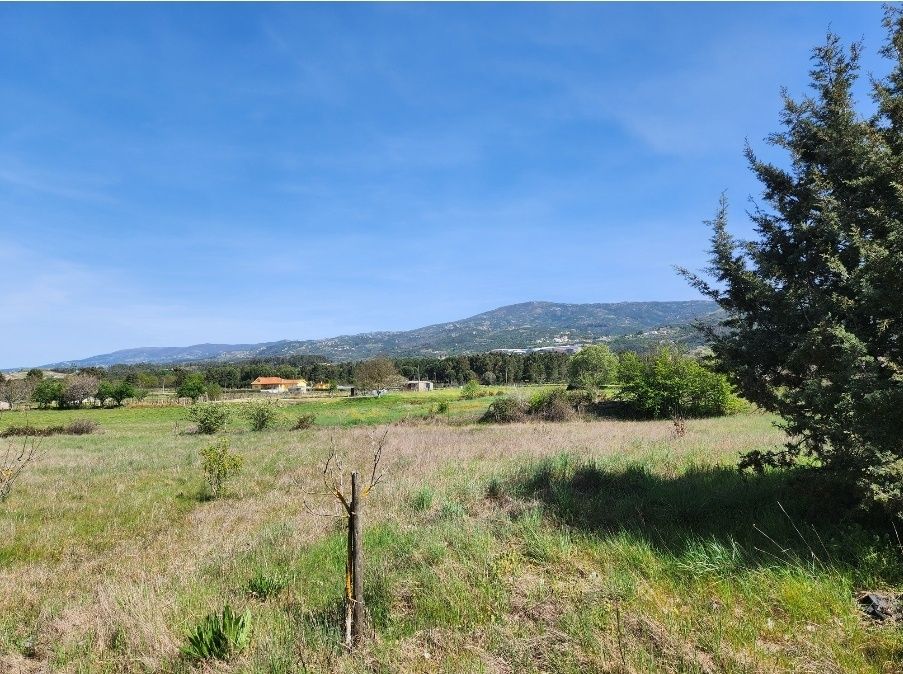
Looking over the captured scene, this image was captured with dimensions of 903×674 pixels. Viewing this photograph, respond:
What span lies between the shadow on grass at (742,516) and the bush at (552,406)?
72.8ft

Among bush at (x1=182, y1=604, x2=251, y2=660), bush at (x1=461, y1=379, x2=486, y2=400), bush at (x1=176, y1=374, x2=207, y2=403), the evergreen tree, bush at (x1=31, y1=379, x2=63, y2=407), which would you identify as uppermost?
the evergreen tree

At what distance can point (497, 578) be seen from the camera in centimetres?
525

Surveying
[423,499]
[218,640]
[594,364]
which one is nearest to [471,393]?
[594,364]

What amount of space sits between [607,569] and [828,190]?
591 cm

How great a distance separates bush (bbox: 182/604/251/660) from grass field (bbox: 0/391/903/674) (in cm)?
14

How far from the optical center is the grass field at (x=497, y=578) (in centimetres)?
389

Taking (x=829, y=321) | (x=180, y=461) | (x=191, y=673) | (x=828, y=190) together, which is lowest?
(x=180, y=461)

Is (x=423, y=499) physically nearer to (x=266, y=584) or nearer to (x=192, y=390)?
(x=266, y=584)

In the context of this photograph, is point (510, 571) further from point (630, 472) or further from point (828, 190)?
point (828, 190)

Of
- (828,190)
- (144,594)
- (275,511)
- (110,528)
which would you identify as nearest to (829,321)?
(828,190)

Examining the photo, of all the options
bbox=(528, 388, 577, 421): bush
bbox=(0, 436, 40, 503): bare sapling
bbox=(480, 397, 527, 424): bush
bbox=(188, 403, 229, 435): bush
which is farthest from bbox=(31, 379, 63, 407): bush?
bbox=(528, 388, 577, 421): bush

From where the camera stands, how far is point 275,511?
10.2 metres

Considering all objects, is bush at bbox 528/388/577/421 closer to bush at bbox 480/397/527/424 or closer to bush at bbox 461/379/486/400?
bush at bbox 480/397/527/424

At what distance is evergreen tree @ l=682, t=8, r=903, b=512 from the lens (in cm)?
497
